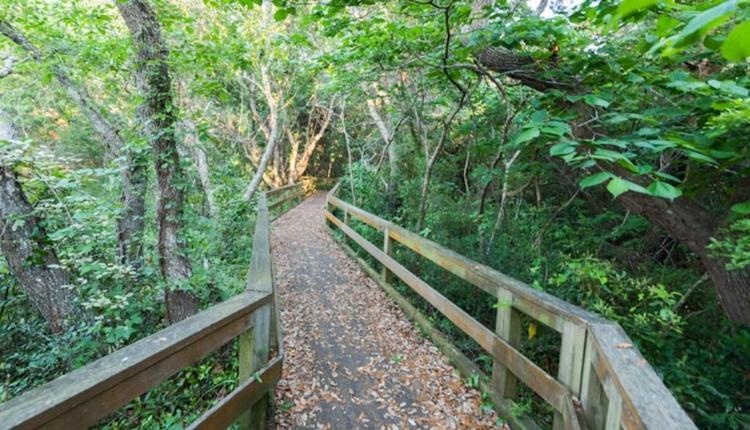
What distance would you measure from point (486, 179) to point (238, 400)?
372cm

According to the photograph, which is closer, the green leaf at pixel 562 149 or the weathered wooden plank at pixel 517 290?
the green leaf at pixel 562 149

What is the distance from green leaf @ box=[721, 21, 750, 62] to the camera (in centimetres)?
71

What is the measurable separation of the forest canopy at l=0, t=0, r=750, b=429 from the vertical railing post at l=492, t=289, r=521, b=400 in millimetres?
413

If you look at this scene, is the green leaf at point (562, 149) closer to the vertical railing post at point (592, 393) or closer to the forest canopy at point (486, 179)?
the forest canopy at point (486, 179)

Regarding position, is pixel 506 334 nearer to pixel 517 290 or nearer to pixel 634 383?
pixel 517 290

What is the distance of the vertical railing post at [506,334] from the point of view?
2.54m

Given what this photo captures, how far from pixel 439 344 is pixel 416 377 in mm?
528

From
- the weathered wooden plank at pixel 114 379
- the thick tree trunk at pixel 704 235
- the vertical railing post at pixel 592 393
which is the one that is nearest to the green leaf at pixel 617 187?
the vertical railing post at pixel 592 393

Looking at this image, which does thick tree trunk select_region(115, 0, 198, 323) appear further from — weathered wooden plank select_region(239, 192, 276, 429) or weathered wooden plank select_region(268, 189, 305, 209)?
weathered wooden plank select_region(268, 189, 305, 209)

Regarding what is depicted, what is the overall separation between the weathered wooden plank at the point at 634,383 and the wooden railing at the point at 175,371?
1.73m

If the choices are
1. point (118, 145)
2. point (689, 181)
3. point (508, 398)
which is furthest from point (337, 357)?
point (118, 145)

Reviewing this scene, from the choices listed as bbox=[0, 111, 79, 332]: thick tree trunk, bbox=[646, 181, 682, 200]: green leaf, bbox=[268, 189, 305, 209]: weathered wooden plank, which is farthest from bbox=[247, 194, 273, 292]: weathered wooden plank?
bbox=[268, 189, 305, 209]: weathered wooden plank

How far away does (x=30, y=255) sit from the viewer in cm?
381

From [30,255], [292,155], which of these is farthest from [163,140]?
[292,155]
